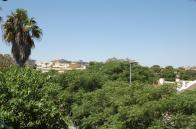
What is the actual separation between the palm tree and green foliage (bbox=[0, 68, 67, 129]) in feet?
52.4

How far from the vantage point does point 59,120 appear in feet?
53.7

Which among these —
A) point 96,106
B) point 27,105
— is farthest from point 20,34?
point 27,105

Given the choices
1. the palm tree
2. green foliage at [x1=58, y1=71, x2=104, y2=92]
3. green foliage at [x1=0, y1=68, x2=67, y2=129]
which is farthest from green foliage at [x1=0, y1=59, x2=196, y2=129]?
the palm tree

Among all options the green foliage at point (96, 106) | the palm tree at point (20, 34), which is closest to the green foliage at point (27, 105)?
the green foliage at point (96, 106)

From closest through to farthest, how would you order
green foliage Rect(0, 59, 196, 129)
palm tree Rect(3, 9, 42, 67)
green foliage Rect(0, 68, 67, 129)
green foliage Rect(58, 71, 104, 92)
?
green foliage Rect(0, 68, 67, 129)
green foliage Rect(0, 59, 196, 129)
green foliage Rect(58, 71, 104, 92)
palm tree Rect(3, 9, 42, 67)

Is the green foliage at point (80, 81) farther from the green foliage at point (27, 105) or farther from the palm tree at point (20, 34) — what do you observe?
the green foliage at point (27, 105)

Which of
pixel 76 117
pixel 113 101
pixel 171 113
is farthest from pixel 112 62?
pixel 171 113

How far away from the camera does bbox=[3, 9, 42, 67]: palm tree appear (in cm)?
3344

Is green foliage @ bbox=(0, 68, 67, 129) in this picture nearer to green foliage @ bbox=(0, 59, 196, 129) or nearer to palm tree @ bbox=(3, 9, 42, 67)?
green foliage @ bbox=(0, 59, 196, 129)

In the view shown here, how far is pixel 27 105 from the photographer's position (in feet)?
51.2

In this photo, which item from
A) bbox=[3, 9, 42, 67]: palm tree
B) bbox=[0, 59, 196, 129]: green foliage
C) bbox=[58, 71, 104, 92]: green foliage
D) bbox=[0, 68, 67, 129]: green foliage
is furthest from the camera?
bbox=[3, 9, 42, 67]: palm tree

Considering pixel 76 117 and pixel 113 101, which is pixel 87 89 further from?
pixel 113 101

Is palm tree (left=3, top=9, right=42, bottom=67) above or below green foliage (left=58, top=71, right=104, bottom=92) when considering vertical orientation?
above

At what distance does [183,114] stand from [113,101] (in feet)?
13.0
